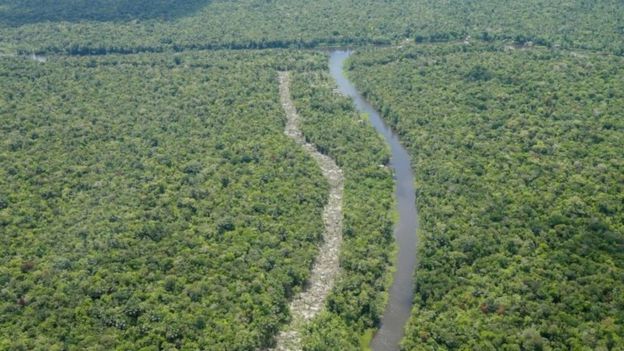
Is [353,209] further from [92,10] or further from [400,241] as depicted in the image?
[92,10]

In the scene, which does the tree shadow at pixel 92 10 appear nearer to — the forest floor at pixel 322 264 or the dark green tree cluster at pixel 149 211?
the dark green tree cluster at pixel 149 211

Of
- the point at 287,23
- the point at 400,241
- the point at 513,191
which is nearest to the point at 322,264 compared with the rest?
the point at 400,241

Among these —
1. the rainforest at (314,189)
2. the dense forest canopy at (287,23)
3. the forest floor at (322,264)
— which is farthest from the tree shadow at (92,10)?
the forest floor at (322,264)

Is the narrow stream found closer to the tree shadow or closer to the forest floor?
the forest floor

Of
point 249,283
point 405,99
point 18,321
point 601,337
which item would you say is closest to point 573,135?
point 405,99

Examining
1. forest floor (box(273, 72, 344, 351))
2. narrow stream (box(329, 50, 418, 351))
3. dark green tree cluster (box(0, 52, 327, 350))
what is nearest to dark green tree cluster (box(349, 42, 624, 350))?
narrow stream (box(329, 50, 418, 351))

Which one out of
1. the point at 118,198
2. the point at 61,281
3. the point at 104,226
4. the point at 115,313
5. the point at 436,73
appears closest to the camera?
the point at 115,313

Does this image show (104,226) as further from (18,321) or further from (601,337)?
(601,337)
